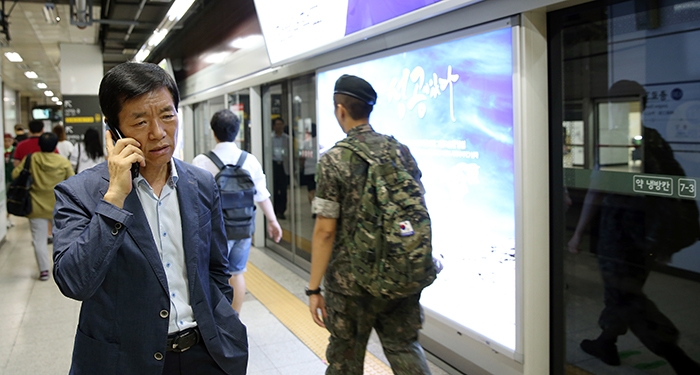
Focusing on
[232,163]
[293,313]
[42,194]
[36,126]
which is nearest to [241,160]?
[232,163]

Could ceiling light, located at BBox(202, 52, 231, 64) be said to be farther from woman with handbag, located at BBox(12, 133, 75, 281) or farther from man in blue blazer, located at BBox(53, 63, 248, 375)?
man in blue blazer, located at BBox(53, 63, 248, 375)

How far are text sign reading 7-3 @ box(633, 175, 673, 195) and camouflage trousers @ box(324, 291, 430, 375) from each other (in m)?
1.03

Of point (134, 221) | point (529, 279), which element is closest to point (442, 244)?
point (529, 279)

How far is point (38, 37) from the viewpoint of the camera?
12.0m

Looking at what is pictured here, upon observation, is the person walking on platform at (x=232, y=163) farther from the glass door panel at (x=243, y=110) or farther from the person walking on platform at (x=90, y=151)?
the person walking on platform at (x=90, y=151)

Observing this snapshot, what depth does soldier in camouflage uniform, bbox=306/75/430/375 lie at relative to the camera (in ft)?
6.85

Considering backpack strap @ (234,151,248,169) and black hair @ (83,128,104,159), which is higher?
black hair @ (83,128,104,159)

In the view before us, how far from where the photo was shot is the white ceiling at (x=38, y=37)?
31.8 ft

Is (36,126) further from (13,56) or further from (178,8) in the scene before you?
(13,56)

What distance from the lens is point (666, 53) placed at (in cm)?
201

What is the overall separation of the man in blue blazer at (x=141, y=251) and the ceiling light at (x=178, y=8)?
5118 mm

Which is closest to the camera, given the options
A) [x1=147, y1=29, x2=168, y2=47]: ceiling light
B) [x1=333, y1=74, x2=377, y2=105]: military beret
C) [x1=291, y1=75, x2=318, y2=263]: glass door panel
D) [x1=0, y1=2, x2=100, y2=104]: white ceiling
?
[x1=333, y1=74, x2=377, y2=105]: military beret

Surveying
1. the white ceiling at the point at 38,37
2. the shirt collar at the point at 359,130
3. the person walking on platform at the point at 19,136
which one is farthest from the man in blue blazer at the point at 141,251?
the person walking on platform at the point at 19,136

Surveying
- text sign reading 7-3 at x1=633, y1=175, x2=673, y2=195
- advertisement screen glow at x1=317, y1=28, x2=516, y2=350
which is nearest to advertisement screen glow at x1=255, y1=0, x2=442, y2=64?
advertisement screen glow at x1=317, y1=28, x2=516, y2=350
